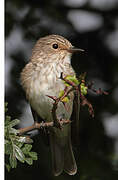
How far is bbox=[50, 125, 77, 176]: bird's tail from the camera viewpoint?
7.70 feet

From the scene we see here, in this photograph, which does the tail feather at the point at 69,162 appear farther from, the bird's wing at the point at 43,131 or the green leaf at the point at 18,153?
the green leaf at the point at 18,153

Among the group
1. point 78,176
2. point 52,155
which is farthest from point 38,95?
point 78,176

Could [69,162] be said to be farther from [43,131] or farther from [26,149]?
[26,149]

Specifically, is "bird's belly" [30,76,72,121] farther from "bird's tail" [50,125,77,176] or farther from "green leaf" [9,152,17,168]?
"green leaf" [9,152,17,168]

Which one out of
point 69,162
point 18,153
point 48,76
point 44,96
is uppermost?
point 48,76

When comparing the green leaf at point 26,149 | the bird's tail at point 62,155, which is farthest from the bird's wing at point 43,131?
the green leaf at point 26,149

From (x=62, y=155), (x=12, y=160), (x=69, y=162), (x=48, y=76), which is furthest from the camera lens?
(x=62, y=155)

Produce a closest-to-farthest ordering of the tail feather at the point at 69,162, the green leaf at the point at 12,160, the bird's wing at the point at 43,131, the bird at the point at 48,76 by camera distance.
→ the green leaf at the point at 12,160
the bird at the point at 48,76
the tail feather at the point at 69,162
the bird's wing at the point at 43,131

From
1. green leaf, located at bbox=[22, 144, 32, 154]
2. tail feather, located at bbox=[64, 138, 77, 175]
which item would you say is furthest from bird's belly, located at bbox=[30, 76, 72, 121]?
green leaf, located at bbox=[22, 144, 32, 154]

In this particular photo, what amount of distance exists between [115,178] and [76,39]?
1.01 m

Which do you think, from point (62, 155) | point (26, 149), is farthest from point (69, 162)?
point (26, 149)

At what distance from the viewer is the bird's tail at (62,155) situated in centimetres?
235

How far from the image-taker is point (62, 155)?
8.42ft

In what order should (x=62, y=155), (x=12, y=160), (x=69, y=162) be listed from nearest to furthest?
(x=12, y=160)
(x=69, y=162)
(x=62, y=155)
